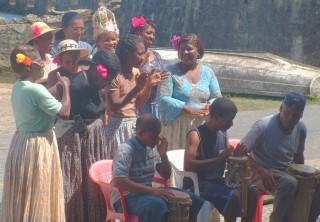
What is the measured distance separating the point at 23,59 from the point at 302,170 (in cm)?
222

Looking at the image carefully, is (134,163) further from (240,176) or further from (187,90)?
(187,90)

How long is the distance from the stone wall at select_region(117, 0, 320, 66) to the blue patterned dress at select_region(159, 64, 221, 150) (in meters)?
11.3

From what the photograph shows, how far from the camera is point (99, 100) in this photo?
6336 mm

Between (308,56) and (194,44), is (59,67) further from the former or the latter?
(308,56)

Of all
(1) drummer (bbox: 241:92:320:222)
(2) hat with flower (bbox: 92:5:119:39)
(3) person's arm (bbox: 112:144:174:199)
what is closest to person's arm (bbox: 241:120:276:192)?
(1) drummer (bbox: 241:92:320:222)

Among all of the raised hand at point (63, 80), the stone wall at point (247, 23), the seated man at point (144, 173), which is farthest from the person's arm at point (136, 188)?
the stone wall at point (247, 23)

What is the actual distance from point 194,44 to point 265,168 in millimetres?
1330

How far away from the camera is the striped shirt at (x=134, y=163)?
5.60m

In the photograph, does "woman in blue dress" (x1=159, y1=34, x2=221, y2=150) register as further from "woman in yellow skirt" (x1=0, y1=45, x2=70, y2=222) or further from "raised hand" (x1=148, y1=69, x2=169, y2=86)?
"woman in yellow skirt" (x1=0, y1=45, x2=70, y2=222)

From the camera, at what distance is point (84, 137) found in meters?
6.32

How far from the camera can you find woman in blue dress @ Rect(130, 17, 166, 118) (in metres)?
7.17

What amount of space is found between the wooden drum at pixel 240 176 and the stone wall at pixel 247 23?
40.6 ft

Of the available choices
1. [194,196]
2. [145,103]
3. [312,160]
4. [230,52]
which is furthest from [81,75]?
[230,52]

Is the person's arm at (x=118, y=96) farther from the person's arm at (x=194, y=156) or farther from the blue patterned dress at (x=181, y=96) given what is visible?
the person's arm at (x=194, y=156)
